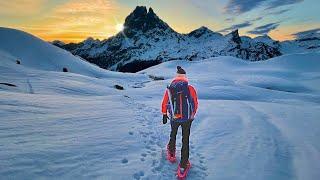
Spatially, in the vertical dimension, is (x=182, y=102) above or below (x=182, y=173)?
above

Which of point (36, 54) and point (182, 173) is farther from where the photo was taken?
point (36, 54)

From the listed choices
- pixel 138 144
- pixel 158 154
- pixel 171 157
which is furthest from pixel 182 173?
pixel 138 144

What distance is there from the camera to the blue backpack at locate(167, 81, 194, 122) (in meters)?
8.31

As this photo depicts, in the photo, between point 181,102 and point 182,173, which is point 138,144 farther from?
point 181,102

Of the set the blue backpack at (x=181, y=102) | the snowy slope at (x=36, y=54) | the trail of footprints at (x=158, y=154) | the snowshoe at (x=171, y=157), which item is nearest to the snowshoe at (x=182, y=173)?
the trail of footprints at (x=158, y=154)

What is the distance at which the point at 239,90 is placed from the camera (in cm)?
3491

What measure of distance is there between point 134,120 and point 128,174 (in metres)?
6.19

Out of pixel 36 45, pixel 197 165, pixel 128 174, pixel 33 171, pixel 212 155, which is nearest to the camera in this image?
pixel 33 171

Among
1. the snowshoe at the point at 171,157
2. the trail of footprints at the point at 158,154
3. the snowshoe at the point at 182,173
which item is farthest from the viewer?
the snowshoe at the point at 171,157

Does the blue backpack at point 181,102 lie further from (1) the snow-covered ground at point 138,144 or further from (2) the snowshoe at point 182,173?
(1) the snow-covered ground at point 138,144

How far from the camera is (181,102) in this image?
8.31m

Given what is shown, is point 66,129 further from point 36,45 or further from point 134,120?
point 36,45

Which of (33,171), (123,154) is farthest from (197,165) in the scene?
(33,171)

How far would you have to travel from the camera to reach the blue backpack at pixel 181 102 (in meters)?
8.31
